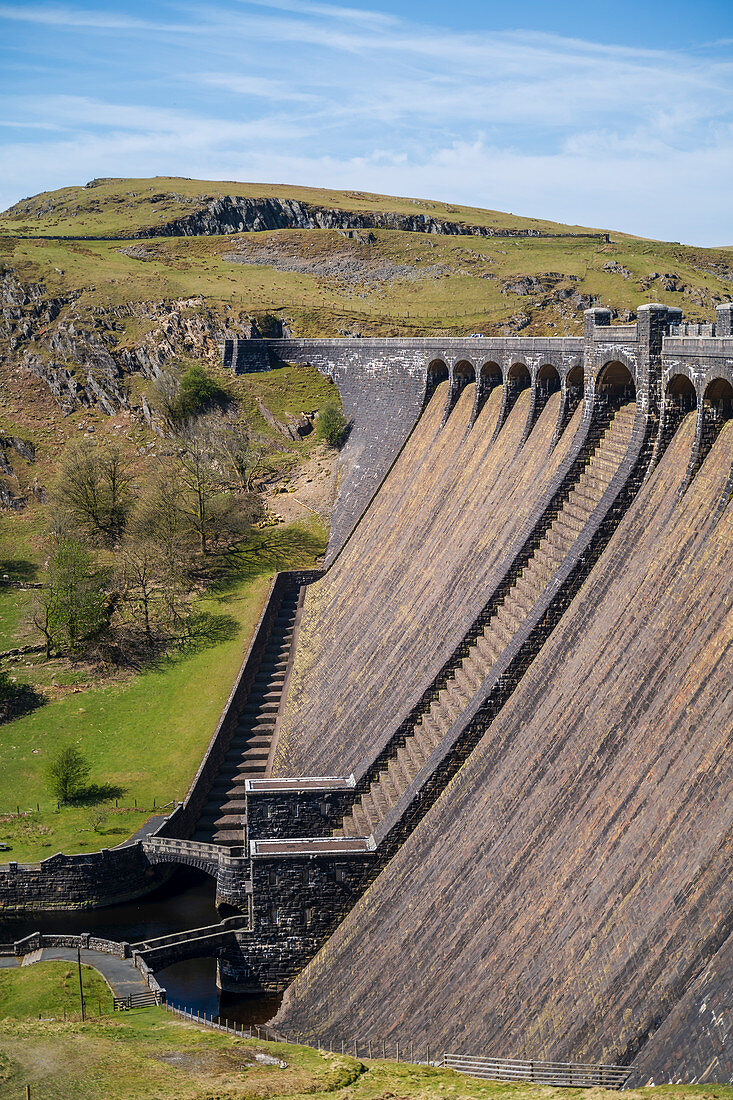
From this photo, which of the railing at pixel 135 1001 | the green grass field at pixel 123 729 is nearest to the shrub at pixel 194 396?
the green grass field at pixel 123 729

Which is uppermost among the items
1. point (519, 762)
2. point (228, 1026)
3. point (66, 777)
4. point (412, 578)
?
point (412, 578)

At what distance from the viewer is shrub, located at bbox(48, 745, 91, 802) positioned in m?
59.6

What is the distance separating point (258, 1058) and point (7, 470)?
7795 centimetres

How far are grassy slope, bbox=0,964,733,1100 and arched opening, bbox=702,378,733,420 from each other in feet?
75.1

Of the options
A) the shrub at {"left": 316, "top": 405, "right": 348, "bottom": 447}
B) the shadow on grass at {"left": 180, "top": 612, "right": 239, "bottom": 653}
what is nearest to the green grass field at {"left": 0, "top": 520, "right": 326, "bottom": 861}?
the shadow on grass at {"left": 180, "top": 612, "right": 239, "bottom": 653}

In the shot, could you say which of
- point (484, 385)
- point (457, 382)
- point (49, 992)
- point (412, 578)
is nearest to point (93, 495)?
point (457, 382)

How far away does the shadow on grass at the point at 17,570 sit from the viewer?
86812 mm

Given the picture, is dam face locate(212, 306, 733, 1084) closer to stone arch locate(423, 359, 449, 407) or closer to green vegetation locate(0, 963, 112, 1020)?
green vegetation locate(0, 963, 112, 1020)

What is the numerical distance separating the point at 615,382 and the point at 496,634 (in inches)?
500

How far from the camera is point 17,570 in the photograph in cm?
8831

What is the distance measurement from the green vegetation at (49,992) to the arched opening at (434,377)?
45.9 meters

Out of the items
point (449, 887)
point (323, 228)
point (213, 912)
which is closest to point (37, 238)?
point (323, 228)

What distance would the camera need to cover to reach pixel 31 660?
7519 centimetres

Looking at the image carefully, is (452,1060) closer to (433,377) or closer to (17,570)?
(433,377)
